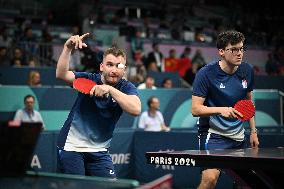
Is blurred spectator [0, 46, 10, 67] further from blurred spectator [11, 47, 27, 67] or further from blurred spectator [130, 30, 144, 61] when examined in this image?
blurred spectator [130, 30, 144, 61]

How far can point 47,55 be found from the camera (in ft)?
49.3

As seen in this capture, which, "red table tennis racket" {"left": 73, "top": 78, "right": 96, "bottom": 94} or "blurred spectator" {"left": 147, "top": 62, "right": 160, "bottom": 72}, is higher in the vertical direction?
"red table tennis racket" {"left": 73, "top": 78, "right": 96, "bottom": 94}

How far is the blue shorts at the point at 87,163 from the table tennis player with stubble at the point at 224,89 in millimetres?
939

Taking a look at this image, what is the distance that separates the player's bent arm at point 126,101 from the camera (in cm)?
413

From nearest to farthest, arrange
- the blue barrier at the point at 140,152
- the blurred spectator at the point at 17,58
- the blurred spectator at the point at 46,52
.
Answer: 1. the blue barrier at the point at 140,152
2. the blurred spectator at the point at 17,58
3. the blurred spectator at the point at 46,52

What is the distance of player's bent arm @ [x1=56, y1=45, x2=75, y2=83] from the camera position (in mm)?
4508

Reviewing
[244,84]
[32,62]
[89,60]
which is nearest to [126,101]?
[244,84]

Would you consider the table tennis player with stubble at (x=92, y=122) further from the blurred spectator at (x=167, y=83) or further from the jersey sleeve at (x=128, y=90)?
the blurred spectator at (x=167, y=83)

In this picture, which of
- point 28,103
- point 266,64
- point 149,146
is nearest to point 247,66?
point 149,146

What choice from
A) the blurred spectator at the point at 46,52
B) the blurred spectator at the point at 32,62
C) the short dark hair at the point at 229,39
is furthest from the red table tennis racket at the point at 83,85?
the blurred spectator at the point at 46,52

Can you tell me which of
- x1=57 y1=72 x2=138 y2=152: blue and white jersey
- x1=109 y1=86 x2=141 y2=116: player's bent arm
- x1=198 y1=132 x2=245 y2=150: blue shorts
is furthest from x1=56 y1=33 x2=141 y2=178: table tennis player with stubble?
x1=198 y1=132 x2=245 y2=150: blue shorts

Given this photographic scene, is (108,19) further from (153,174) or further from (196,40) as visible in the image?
(153,174)

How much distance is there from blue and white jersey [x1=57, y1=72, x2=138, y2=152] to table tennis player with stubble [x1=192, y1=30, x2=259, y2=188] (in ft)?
2.60

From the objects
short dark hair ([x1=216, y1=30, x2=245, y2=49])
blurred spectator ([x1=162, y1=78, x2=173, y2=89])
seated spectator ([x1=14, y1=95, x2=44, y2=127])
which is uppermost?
short dark hair ([x1=216, y1=30, x2=245, y2=49])
